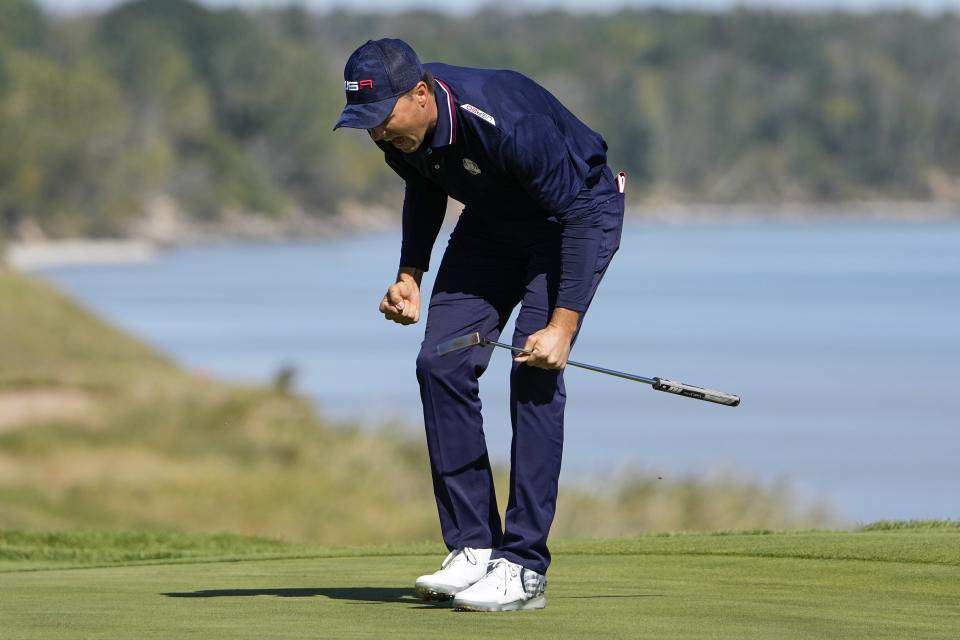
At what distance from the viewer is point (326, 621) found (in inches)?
205

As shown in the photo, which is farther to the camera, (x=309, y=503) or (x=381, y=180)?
(x=381, y=180)

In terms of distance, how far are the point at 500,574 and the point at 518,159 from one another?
4.03 feet

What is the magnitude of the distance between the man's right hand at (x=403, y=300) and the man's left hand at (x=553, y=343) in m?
0.54

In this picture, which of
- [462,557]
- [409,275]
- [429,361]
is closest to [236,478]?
[409,275]

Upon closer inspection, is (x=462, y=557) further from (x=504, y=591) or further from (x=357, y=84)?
(x=357, y=84)

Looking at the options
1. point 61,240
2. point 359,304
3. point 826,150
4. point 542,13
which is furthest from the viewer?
point 542,13

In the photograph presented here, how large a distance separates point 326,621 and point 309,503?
656 inches

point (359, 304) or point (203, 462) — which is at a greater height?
point (359, 304)

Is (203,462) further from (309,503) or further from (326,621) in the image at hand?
(326,621)

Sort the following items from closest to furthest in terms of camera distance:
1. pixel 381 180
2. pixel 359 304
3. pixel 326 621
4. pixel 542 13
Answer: pixel 326 621 < pixel 359 304 < pixel 381 180 < pixel 542 13

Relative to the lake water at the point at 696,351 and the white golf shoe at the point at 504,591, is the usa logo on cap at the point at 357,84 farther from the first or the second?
the lake water at the point at 696,351

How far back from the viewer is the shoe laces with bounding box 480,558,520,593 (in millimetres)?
5529

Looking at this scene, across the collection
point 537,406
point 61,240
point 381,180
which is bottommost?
point 537,406

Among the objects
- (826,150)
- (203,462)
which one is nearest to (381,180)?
(826,150)
